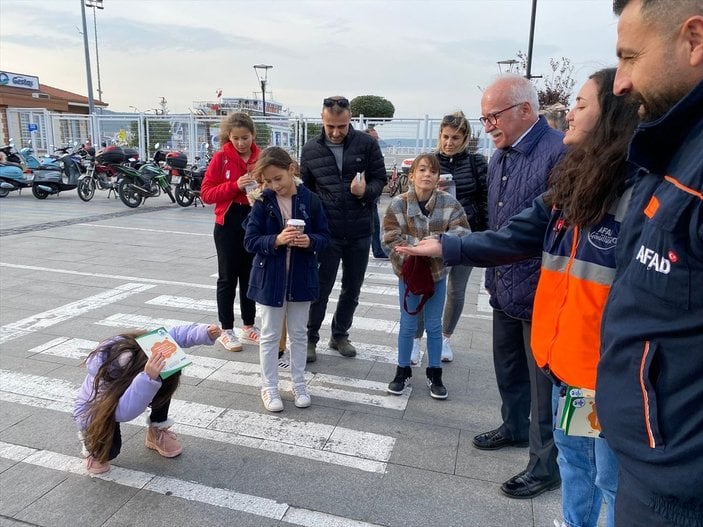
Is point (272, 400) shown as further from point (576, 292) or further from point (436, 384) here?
Answer: point (576, 292)

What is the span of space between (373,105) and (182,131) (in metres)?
23.4

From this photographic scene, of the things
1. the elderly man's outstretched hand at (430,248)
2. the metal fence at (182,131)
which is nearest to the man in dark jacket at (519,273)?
the elderly man's outstretched hand at (430,248)

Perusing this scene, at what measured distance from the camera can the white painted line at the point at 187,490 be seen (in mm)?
2377

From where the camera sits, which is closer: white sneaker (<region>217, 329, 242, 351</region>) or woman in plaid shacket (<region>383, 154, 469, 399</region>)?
woman in plaid shacket (<region>383, 154, 469, 399</region>)

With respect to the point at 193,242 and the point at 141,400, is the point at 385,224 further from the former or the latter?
the point at 193,242

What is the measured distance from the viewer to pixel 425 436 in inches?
123

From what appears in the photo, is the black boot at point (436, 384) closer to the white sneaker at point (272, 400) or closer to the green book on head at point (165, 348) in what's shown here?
the white sneaker at point (272, 400)

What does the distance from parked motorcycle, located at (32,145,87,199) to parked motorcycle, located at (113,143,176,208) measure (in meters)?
2.09

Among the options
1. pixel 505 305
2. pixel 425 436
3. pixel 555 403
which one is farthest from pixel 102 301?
pixel 555 403

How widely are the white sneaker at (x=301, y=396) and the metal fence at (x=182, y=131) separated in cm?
1120

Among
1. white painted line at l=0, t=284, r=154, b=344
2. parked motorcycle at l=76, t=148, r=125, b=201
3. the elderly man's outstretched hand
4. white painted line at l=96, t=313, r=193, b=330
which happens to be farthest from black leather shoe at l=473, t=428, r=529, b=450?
parked motorcycle at l=76, t=148, r=125, b=201

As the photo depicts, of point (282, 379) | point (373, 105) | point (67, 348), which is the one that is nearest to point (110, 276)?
point (67, 348)

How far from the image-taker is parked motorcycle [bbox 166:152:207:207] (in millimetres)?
13844

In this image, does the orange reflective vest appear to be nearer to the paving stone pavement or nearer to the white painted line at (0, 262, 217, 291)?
the paving stone pavement
